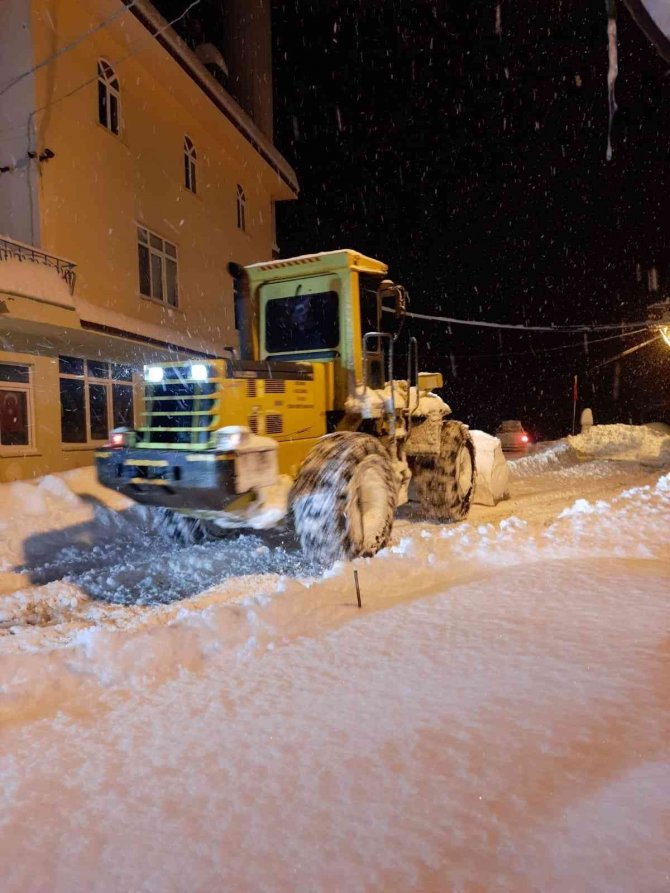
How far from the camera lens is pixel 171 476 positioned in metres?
5.12

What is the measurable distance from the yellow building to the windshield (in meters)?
1.29

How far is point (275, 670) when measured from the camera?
10.7 ft

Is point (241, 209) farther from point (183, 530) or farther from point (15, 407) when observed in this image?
point (183, 530)

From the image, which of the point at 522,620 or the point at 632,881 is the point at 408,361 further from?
the point at 632,881

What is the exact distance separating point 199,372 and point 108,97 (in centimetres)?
1104

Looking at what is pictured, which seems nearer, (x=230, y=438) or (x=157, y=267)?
(x=230, y=438)

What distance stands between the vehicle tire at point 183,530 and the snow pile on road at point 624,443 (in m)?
12.7

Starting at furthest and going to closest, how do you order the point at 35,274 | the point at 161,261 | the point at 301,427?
the point at 161,261, the point at 35,274, the point at 301,427

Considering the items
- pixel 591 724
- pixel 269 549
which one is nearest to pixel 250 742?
pixel 591 724

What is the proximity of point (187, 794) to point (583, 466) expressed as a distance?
14068 mm

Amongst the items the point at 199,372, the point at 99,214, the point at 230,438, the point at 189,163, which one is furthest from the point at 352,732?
the point at 189,163

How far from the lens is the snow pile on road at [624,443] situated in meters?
16.4

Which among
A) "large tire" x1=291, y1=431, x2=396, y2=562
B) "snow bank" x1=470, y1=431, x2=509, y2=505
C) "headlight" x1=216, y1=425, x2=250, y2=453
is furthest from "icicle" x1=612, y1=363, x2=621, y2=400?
"headlight" x1=216, y1=425, x2=250, y2=453

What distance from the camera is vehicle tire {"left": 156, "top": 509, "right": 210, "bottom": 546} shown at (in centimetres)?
712
